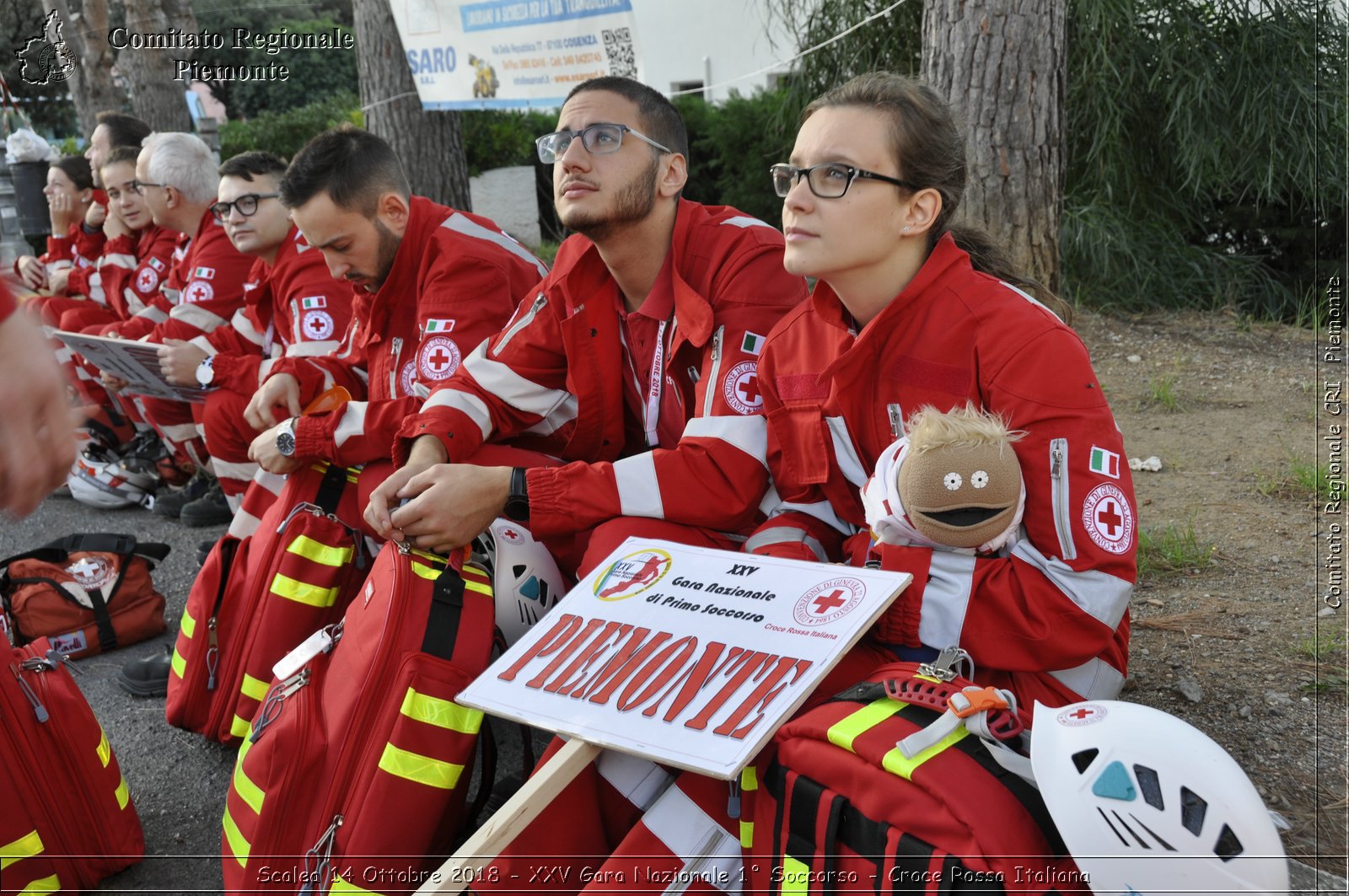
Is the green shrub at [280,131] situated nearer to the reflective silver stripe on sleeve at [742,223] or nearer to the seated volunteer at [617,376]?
the seated volunteer at [617,376]

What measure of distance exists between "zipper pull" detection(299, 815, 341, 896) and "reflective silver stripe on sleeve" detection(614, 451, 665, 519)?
95 centimetres

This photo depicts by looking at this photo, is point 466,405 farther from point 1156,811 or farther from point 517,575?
Answer: point 1156,811

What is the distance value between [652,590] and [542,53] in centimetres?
447

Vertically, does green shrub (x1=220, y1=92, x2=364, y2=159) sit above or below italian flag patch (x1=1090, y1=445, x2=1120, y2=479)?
above

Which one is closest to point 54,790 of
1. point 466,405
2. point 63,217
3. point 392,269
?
point 466,405

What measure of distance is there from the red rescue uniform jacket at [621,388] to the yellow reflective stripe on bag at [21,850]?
1.26 metres

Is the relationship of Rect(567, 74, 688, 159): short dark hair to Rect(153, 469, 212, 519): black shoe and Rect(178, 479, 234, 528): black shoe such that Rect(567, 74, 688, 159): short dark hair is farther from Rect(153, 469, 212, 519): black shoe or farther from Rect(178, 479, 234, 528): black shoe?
Rect(153, 469, 212, 519): black shoe

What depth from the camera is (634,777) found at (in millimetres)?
2195

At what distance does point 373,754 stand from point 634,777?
1.86 feet

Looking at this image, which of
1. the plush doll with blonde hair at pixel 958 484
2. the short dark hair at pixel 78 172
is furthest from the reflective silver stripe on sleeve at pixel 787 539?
the short dark hair at pixel 78 172

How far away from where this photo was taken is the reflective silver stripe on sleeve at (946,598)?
2.05m

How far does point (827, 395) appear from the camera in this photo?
250cm

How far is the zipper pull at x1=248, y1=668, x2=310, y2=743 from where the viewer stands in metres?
2.49

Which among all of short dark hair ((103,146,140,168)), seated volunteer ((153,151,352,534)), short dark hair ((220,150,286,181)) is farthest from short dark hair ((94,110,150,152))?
short dark hair ((220,150,286,181))
